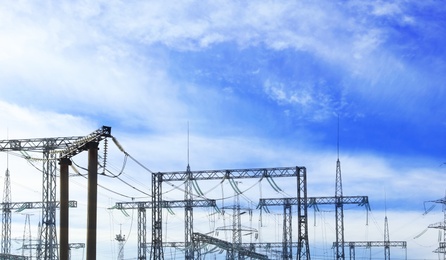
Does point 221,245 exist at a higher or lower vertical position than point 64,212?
lower

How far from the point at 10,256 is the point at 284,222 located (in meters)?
28.6

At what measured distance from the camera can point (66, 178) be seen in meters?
32.3

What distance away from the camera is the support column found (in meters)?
31.5

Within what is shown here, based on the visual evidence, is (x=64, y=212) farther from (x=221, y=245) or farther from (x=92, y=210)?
(x=221, y=245)

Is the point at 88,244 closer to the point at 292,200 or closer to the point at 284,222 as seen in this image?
the point at 292,200

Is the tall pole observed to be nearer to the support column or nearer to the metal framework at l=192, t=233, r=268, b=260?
the support column

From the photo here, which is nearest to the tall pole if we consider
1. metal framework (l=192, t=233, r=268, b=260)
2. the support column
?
the support column

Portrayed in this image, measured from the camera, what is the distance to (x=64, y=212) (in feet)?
105

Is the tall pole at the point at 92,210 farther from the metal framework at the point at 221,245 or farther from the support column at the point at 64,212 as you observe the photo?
the metal framework at the point at 221,245

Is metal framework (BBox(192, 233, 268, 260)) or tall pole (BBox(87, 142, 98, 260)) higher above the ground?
tall pole (BBox(87, 142, 98, 260))

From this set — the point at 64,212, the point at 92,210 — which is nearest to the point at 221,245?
the point at 64,212

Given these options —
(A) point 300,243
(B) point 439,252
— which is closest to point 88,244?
(A) point 300,243

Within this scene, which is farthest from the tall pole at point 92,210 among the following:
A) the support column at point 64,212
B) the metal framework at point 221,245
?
the metal framework at point 221,245

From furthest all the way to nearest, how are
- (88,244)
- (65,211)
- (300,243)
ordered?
(300,243), (65,211), (88,244)
